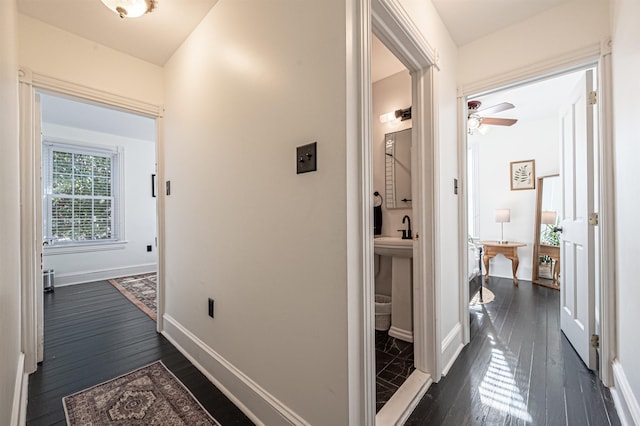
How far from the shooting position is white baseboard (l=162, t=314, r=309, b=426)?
131cm

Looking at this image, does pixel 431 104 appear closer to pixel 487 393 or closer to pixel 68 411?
pixel 487 393

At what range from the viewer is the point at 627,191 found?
1380 millimetres

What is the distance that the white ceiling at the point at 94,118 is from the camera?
345 cm

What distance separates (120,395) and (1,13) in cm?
204

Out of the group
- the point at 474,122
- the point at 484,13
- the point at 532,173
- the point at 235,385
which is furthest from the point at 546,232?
the point at 235,385

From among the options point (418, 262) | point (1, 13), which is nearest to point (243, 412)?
point (418, 262)

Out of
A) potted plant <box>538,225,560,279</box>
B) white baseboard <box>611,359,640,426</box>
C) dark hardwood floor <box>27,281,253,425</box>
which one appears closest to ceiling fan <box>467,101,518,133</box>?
potted plant <box>538,225,560,279</box>

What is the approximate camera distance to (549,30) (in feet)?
6.02

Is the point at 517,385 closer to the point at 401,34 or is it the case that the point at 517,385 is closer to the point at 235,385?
the point at 235,385

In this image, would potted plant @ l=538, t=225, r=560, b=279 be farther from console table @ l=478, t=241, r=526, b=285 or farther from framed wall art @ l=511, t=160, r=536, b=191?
framed wall art @ l=511, t=160, r=536, b=191

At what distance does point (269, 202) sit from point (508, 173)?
4674 mm

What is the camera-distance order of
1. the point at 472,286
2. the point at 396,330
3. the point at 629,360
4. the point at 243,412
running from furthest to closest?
the point at 472,286 < the point at 396,330 < the point at 243,412 < the point at 629,360

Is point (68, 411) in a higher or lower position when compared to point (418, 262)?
lower

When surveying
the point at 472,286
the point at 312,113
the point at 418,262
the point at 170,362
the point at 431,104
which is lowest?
the point at 170,362
